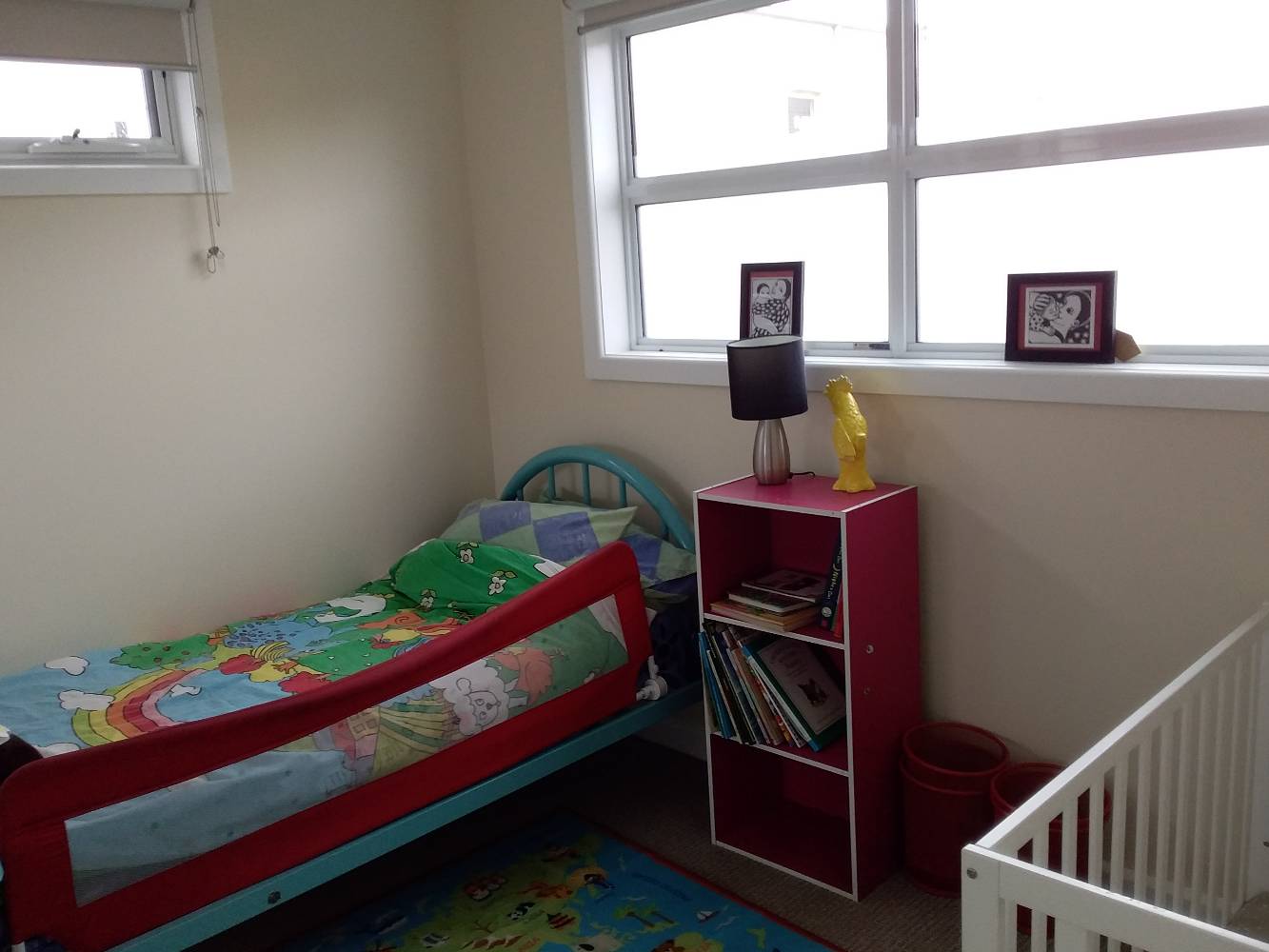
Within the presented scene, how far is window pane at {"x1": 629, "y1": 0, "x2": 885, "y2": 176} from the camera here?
259 centimetres

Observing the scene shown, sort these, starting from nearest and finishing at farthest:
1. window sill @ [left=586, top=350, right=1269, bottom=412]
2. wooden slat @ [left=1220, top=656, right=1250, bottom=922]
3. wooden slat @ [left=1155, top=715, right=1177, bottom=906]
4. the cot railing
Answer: the cot railing < wooden slat @ [left=1155, top=715, right=1177, bottom=906] < wooden slat @ [left=1220, top=656, right=1250, bottom=922] < window sill @ [left=586, top=350, right=1269, bottom=412]

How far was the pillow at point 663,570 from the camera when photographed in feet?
9.16

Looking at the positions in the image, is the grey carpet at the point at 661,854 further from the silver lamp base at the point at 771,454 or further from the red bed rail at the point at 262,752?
the silver lamp base at the point at 771,454

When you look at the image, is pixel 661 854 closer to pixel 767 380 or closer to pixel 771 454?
pixel 771 454

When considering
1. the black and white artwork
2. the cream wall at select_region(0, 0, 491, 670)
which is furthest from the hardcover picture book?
the cream wall at select_region(0, 0, 491, 670)

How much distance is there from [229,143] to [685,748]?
80.8 inches

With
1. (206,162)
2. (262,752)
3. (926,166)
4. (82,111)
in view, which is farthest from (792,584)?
(82,111)

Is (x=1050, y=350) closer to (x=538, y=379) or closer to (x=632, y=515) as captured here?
(x=632, y=515)

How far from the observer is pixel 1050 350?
89.2 inches

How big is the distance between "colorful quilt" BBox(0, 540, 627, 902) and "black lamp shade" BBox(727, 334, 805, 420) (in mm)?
578

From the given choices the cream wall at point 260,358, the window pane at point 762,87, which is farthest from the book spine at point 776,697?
the cream wall at point 260,358

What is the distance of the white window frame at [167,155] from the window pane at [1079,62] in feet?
5.80

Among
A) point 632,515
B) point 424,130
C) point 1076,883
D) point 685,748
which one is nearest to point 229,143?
point 424,130

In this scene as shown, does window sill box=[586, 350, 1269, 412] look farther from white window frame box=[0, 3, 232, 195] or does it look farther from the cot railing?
white window frame box=[0, 3, 232, 195]
